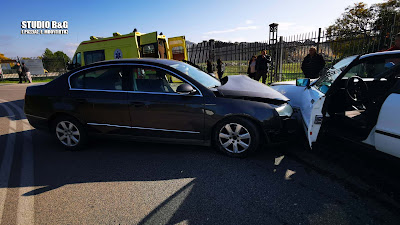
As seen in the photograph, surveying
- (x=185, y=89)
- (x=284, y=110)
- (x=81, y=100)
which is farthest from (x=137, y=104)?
(x=284, y=110)

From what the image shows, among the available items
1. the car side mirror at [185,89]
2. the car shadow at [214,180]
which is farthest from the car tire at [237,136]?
the car side mirror at [185,89]

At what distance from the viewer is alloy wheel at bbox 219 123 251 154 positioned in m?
3.44

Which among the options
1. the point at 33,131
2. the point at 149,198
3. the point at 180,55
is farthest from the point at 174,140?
the point at 180,55

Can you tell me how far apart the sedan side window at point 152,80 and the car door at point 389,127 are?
2.66 m

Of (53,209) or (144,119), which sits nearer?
(53,209)

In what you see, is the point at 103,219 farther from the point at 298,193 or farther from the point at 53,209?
the point at 298,193

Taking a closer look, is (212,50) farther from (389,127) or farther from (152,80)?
(389,127)

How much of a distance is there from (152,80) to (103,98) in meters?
0.89

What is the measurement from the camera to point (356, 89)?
12.0 ft

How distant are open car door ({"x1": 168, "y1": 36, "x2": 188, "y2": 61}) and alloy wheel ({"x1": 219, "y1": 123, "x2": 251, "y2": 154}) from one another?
8.66m

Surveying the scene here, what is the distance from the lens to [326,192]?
260cm

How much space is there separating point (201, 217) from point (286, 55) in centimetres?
1068

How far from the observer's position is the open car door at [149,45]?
9.72m

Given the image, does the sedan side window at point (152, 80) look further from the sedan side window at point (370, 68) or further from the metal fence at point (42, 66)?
Result: the metal fence at point (42, 66)
